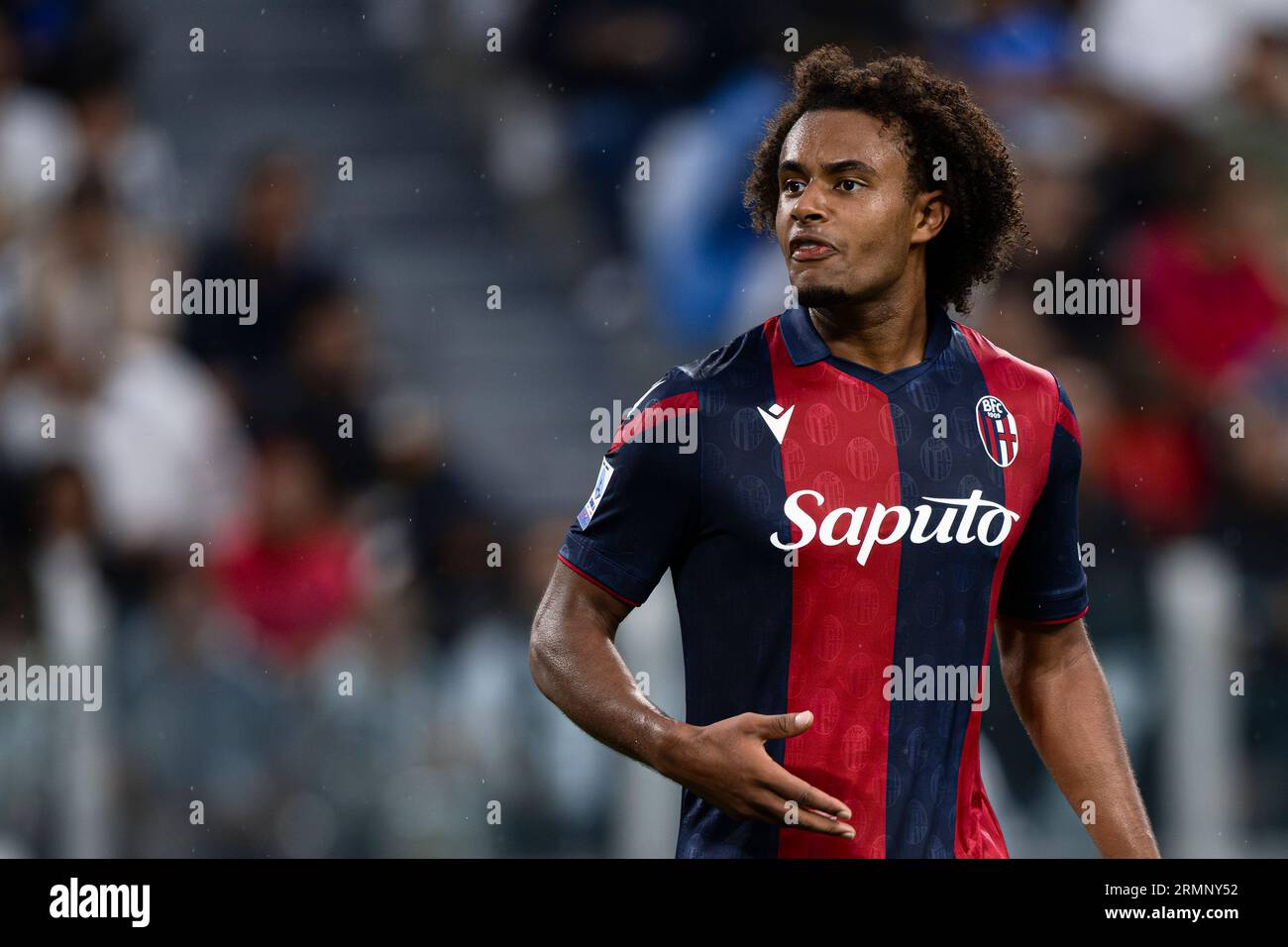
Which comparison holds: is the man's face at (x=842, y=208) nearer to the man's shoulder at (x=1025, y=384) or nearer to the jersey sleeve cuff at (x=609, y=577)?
the man's shoulder at (x=1025, y=384)

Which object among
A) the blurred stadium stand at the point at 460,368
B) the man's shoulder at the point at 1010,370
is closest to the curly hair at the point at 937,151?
the man's shoulder at the point at 1010,370

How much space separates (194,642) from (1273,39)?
4.60m

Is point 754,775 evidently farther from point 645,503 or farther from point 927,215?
point 927,215

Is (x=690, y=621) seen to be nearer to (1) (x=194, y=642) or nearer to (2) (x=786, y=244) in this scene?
(2) (x=786, y=244)

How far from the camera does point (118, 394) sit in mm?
6250

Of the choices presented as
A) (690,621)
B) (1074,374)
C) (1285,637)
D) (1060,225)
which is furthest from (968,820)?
(1060,225)

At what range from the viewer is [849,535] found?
9.25 feet

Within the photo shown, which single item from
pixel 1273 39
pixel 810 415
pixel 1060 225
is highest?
pixel 1273 39

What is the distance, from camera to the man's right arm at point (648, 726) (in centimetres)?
252

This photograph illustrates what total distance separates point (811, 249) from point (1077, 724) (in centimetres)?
99

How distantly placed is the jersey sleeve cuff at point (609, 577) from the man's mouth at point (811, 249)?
24.2 inches

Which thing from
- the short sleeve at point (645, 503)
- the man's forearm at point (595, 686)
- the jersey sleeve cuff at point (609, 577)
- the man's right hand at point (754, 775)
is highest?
the short sleeve at point (645, 503)

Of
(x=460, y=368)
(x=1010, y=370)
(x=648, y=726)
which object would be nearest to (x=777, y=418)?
(x=1010, y=370)

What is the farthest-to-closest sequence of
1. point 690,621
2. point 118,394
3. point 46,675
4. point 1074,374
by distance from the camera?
1. point 118,394
2. point 1074,374
3. point 46,675
4. point 690,621
